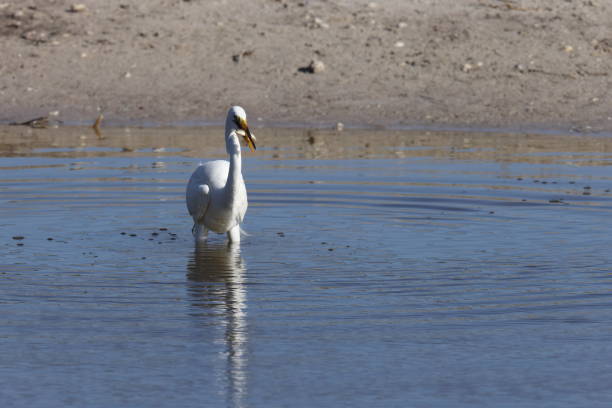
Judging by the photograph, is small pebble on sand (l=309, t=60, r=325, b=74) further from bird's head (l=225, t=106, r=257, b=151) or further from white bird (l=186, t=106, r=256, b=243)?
bird's head (l=225, t=106, r=257, b=151)

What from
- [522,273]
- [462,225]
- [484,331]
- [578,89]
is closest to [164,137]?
[578,89]

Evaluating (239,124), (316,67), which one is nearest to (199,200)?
(239,124)

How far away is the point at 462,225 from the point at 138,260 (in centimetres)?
325

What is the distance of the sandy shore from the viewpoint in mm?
20812

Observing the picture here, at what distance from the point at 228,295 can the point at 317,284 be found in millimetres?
678

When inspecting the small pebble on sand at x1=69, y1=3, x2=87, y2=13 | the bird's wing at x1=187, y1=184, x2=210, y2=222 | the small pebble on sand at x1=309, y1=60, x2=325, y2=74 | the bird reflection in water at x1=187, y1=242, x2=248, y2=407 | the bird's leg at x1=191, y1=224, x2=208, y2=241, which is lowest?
the bird reflection in water at x1=187, y1=242, x2=248, y2=407

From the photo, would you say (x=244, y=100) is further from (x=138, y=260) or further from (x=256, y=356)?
(x=256, y=356)

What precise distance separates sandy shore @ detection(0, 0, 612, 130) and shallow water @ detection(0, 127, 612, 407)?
4.41m

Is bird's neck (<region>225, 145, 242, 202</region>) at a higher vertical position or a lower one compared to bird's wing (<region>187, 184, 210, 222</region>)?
higher

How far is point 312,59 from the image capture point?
22.3 metres

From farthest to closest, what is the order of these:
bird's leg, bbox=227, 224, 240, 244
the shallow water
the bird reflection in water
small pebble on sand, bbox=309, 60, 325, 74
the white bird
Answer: small pebble on sand, bbox=309, 60, 325, 74, bird's leg, bbox=227, 224, 240, 244, the white bird, the bird reflection in water, the shallow water

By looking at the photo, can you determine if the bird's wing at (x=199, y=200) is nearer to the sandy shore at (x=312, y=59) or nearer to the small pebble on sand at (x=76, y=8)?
the sandy shore at (x=312, y=59)

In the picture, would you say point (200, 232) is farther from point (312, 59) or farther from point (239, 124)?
point (312, 59)

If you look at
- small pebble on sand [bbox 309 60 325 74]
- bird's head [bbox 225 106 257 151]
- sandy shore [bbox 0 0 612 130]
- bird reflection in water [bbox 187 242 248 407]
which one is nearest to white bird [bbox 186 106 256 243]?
bird's head [bbox 225 106 257 151]
